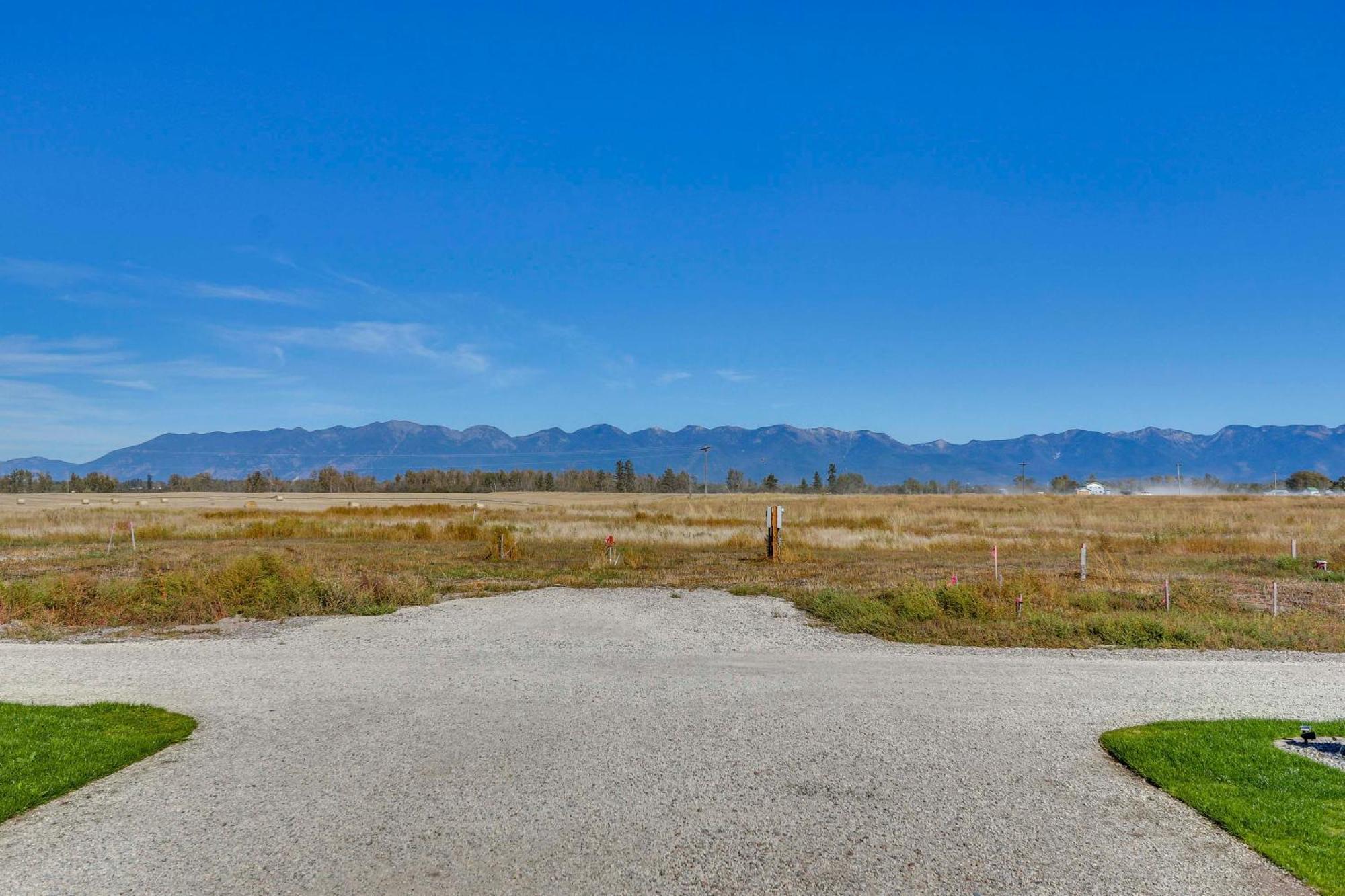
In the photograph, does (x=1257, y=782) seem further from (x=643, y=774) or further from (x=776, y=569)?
(x=776, y=569)

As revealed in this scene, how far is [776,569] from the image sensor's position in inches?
961

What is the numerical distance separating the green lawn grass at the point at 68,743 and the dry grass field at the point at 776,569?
A: 725 centimetres

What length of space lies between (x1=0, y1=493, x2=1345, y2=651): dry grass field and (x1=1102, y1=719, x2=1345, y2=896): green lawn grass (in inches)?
219

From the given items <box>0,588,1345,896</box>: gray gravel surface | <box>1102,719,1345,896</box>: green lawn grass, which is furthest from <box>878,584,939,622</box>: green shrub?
<box>1102,719,1345,896</box>: green lawn grass

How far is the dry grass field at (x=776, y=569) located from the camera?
15211mm

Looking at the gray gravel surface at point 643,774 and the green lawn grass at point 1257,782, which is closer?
the gray gravel surface at point 643,774

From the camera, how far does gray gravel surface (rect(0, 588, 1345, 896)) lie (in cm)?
538

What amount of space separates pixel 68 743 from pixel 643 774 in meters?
5.27

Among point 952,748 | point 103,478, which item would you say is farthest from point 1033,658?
point 103,478

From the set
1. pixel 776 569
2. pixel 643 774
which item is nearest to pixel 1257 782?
pixel 643 774

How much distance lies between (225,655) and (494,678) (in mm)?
4584

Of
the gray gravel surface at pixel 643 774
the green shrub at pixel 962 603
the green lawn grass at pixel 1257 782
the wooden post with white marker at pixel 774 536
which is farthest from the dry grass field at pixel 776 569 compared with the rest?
the green lawn grass at pixel 1257 782

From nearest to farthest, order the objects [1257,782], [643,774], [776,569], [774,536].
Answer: [1257,782]
[643,774]
[776,569]
[774,536]

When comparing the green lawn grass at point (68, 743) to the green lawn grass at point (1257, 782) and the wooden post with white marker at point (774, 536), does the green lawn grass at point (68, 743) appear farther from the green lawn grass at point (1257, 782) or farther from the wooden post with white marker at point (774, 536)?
the wooden post with white marker at point (774, 536)
